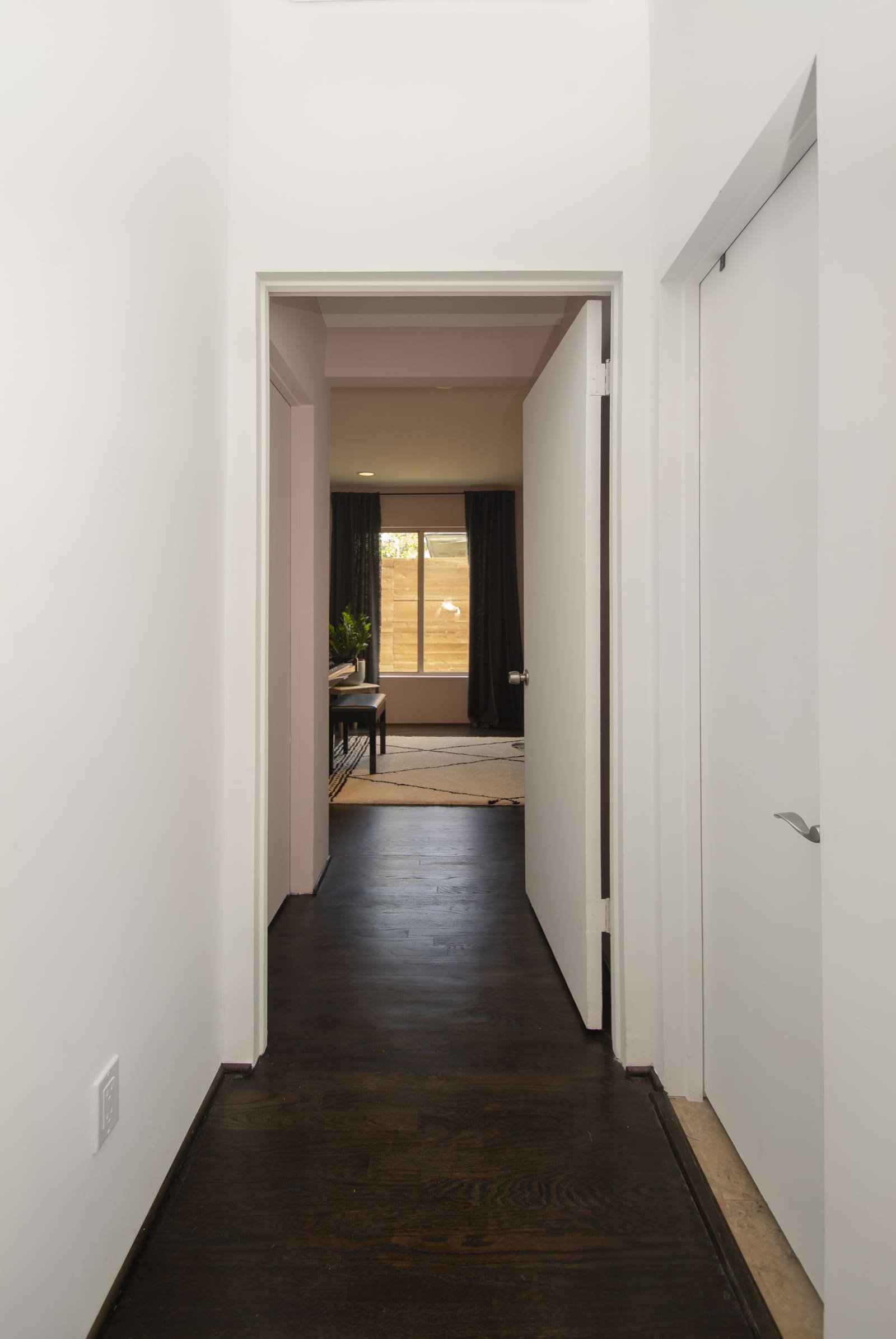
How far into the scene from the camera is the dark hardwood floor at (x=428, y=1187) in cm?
127

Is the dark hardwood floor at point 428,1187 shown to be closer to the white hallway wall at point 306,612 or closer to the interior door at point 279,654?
the interior door at point 279,654

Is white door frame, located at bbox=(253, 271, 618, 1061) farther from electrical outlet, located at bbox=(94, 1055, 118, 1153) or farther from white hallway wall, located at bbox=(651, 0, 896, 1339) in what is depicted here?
white hallway wall, located at bbox=(651, 0, 896, 1339)

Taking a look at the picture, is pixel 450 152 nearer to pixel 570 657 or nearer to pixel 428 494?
pixel 570 657

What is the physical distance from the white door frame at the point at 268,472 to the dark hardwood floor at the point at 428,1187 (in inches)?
9.5

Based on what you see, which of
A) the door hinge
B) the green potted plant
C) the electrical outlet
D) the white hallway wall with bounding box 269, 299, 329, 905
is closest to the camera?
the electrical outlet

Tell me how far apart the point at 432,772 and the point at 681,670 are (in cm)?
414

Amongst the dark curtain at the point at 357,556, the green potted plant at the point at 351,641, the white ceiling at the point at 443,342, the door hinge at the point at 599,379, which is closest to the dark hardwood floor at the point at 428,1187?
the door hinge at the point at 599,379

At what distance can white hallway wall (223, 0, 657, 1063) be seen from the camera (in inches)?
74.0

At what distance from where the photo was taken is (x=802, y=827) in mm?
1251

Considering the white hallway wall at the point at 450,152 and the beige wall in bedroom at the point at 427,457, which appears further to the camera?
the beige wall in bedroom at the point at 427,457

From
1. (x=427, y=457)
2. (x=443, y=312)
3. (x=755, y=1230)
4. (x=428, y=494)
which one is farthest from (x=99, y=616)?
(x=428, y=494)

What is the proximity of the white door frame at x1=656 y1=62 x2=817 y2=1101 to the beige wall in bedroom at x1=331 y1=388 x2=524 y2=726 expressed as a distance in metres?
3.24

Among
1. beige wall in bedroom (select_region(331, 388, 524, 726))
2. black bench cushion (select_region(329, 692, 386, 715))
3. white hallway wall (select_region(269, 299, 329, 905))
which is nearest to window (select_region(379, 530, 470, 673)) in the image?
beige wall in bedroom (select_region(331, 388, 524, 726))

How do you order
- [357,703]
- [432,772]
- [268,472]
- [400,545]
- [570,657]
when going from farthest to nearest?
[400,545], [432,772], [357,703], [570,657], [268,472]
